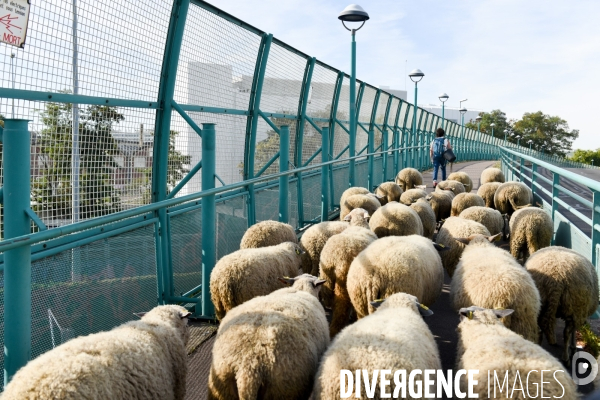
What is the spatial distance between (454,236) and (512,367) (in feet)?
12.5

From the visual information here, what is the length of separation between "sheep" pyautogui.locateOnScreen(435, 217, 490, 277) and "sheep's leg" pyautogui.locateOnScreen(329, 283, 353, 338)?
1.80 meters

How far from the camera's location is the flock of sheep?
2707mm

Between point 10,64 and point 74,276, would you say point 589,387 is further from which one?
point 10,64

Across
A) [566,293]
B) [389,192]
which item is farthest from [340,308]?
[389,192]

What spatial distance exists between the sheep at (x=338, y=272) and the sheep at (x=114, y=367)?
1813mm

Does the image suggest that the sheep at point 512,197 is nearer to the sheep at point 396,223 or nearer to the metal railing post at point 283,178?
the sheep at point 396,223

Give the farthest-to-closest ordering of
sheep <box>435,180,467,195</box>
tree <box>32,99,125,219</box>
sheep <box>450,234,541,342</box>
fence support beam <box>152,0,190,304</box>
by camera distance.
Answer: sheep <box>435,180,467,195</box>
fence support beam <box>152,0,190,304</box>
sheep <box>450,234,541,342</box>
tree <box>32,99,125,219</box>

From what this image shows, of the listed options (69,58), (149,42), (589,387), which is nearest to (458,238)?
(589,387)

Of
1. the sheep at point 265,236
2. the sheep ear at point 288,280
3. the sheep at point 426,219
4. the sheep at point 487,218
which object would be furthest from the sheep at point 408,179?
the sheep ear at point 288,280

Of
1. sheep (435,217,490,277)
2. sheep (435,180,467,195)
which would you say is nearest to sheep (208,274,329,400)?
sheep (435,217,490,277)

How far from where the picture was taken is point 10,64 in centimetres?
350

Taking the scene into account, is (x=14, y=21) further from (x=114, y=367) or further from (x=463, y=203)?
(x=463, y=203)

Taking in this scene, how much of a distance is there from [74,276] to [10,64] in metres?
1.46

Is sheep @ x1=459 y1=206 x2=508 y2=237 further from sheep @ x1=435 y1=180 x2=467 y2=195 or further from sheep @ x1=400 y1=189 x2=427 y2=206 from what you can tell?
sheep @ x1=435 y1=180 x2=467 y2=195
